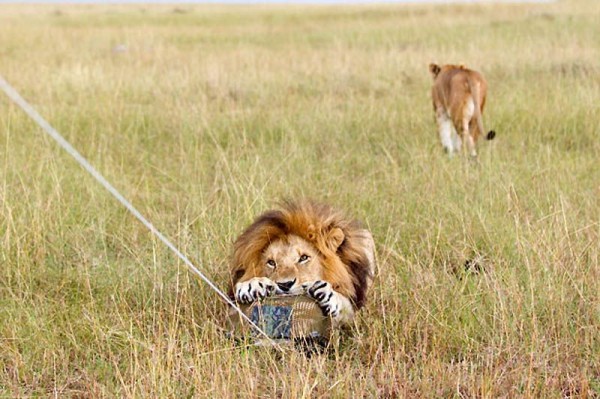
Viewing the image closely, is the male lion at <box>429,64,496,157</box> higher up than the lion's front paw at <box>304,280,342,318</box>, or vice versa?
the male lion at <box>429,64,496,157</box>

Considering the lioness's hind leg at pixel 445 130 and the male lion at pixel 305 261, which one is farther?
the lioness's hind leg at pixel 445 130

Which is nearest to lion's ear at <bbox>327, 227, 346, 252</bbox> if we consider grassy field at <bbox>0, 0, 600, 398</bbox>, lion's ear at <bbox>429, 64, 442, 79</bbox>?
grassy field at <bbox>0, 0, 600, 398</bbox>

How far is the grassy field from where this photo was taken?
282 centimetres

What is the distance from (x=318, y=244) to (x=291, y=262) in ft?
0.43

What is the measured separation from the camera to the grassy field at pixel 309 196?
282cm

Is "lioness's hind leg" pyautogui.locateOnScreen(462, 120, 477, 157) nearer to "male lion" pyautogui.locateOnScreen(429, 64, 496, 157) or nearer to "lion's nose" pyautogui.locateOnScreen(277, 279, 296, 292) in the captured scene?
"male lion" pyautogui.locateOnScreen(429, 64, 496, 157)

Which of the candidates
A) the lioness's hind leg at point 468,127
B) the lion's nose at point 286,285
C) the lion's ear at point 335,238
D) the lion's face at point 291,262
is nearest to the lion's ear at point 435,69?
the lioness's hind leg at point 468,127

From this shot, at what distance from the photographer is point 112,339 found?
3074mm

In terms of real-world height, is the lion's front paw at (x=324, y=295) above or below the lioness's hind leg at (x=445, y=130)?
below

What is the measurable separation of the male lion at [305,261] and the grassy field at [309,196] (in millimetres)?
177

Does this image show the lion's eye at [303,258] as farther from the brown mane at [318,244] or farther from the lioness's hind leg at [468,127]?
the lioness's hind leg at [468,127]

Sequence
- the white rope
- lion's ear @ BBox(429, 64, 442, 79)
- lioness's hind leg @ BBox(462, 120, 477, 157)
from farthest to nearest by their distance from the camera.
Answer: lion's ear @ BBox(429, 64, 442, 79), lioness's hind leg @ BBox(462, 120, 477, 157), the white rope

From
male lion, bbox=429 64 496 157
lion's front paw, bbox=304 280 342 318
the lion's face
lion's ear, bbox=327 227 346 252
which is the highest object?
male lion, bbox=429 64 496 157

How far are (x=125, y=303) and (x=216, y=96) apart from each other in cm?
533
